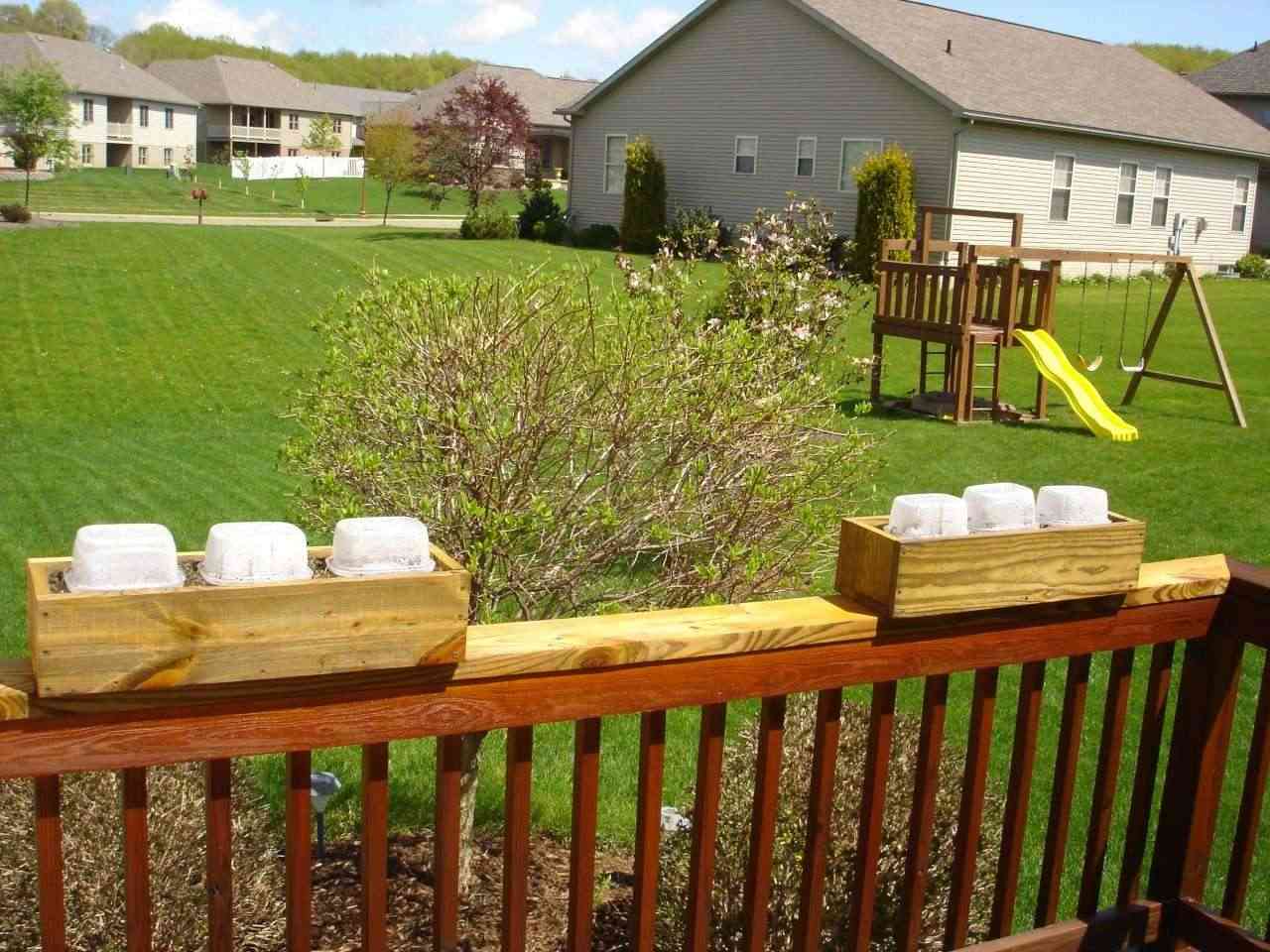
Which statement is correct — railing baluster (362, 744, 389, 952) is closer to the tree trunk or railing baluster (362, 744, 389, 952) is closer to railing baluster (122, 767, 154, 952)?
railing baluster (122, 767, 154, 952)

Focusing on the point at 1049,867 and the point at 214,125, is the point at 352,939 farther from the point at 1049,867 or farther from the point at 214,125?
the point at 214,125

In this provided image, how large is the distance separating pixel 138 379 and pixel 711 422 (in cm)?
1090

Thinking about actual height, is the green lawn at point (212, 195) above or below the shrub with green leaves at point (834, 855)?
above

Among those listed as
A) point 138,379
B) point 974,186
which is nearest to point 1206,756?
point 138,379

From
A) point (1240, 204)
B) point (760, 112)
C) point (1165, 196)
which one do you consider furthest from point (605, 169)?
point (1240, 204)

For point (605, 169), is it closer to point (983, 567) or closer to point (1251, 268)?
point (1251, 268)

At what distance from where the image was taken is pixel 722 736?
6.84 feet

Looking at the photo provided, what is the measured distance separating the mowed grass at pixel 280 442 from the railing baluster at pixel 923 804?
3.18ft

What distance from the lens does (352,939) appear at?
3.59 metres

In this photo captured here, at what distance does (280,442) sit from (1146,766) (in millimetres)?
9254

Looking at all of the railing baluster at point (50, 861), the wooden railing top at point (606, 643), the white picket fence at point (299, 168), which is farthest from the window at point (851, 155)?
the white picket fence at point (299, 168)

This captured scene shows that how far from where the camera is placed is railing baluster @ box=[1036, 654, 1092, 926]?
95.6 inches

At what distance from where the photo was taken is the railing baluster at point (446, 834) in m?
1.88

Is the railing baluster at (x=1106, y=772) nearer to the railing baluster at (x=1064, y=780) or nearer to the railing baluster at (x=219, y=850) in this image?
the railing baluster at (x=1064, y=780)
